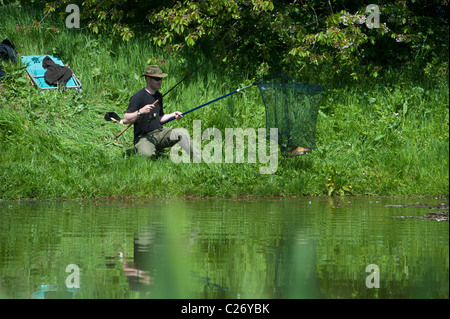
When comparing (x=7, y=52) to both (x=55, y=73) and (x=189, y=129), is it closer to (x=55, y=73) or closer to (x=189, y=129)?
(x=55, y=73)

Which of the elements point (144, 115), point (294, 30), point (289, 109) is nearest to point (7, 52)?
point (144, 115)

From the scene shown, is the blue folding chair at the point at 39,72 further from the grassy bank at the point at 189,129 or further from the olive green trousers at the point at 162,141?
the olive green trousers at the point at 162,141

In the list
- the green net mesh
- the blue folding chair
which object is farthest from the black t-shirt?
the blue folding chair

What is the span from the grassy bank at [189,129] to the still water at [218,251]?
3.50ft

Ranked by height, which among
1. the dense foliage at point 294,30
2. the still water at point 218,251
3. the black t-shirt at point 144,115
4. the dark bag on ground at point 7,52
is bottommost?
the still water at point 218,251

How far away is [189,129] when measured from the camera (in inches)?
499

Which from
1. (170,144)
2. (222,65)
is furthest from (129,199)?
(222,65)

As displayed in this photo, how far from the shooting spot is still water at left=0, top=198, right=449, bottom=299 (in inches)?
199

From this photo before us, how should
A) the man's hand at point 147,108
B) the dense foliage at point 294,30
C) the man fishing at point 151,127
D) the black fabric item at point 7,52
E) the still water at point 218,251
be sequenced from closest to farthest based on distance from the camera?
the still water at point 218,251
the man's hand at point 147,108
the man fishing at point 151,127
the dense foliage at point 294,30
the black fabric item at point 7,52

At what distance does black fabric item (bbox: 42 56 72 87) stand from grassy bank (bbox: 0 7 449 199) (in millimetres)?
298

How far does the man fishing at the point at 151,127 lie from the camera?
11.2 metres

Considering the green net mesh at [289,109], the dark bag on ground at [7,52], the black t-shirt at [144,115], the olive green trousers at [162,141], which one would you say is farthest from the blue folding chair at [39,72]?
the green net mesh at [289,109]

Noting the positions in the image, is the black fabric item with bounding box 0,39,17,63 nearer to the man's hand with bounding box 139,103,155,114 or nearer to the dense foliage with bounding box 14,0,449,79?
the dense foliage with bounding box 14,0,449,79

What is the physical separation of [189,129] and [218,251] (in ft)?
21.1
